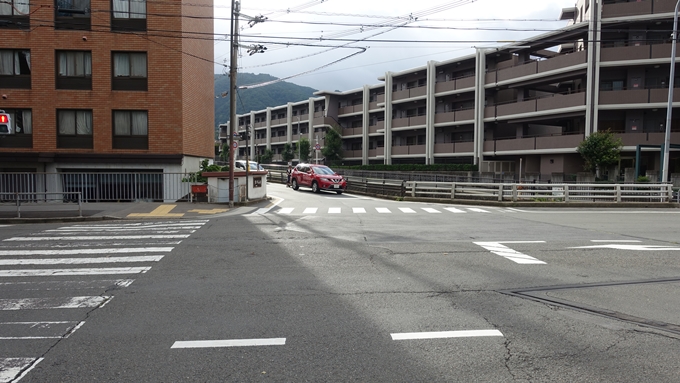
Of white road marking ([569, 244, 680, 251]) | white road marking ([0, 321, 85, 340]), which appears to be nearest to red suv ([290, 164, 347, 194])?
white road marking ([569, 244, 680, 251])

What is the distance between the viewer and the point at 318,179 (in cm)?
3030

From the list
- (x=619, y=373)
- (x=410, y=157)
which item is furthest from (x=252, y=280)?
(x=410, y=157)

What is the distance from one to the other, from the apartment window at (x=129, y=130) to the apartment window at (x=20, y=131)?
4327 mm

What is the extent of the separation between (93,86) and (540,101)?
31.8 metres

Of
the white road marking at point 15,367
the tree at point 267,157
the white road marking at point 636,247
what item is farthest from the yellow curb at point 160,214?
the tree at point 267,157

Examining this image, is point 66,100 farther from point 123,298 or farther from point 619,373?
point 619,373

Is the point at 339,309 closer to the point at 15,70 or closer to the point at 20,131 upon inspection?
the point at 20,131

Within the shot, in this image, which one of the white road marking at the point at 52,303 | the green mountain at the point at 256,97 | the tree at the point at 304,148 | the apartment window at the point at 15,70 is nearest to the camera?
the white road marking at the point at 52,303

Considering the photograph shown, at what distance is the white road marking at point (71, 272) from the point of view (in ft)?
25.5

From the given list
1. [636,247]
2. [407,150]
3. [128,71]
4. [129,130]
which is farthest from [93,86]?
[407,150]

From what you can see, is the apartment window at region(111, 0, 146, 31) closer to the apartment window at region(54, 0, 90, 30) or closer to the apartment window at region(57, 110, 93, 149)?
the apartment window at region(54, 0, 90, 30)

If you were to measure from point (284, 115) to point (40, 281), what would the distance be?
7075cm

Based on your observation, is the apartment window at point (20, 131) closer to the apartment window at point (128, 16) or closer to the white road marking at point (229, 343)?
the apartment window at point (128, 16)

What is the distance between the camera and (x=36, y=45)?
23875 millimetres
